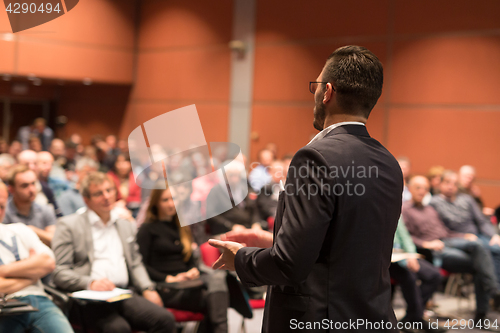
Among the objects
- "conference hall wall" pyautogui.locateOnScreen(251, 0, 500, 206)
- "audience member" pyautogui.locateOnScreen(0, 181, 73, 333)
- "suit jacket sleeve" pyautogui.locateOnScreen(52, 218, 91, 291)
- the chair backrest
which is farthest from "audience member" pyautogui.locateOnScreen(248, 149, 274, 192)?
"audience member" pyautogui.locateOnScreen(0, 181, 73, 333)

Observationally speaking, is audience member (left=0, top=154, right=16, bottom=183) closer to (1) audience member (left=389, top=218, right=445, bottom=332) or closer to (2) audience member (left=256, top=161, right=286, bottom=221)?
(2) audience member (left=256, top=161, right=286, bottom=221)

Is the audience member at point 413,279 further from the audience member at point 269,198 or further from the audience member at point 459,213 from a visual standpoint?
the audience member at point 269,198

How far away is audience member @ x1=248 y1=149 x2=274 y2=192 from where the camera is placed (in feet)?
17.6

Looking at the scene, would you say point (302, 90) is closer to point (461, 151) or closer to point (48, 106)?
point (461, 151)

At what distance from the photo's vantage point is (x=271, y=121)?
7.77 metres

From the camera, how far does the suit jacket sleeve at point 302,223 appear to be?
1.07m

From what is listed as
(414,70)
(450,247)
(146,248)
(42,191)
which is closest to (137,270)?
(146,248)

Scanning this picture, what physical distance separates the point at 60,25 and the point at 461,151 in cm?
548

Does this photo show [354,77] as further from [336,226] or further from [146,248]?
[146,248]

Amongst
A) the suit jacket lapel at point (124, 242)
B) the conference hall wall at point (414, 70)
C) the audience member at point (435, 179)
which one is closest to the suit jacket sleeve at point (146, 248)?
the suit jacket lapel at point (124, 242)

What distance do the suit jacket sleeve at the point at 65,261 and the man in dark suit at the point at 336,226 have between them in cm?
162

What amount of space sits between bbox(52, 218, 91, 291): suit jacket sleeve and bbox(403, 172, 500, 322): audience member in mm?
2782

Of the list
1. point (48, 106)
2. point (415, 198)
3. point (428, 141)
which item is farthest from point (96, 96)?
point (415, 198)

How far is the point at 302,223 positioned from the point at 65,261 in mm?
1967
